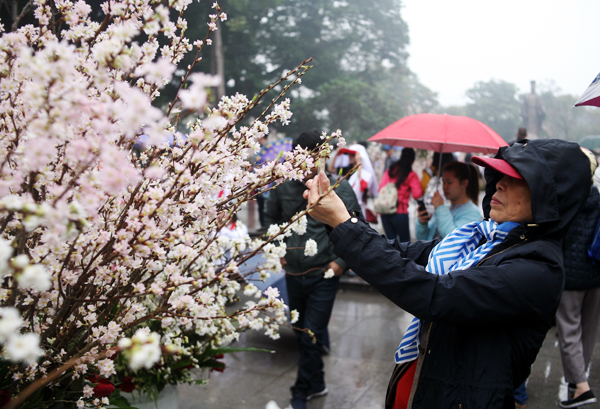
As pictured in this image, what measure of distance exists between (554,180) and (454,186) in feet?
7.12

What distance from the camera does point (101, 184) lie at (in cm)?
90

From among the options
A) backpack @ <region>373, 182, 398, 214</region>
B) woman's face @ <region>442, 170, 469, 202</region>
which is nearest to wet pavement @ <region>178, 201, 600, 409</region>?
backpack @ <region>373, 182, 398, 214</region>

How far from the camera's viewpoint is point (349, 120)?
1897 cm

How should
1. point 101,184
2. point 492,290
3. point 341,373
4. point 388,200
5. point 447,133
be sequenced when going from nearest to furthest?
point 101,184, point 492,290, point 447,133, point 341,373, point 388,200

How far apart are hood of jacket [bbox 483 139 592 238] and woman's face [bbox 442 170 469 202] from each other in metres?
2.08

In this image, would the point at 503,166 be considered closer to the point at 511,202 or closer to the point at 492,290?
the point at 511,202

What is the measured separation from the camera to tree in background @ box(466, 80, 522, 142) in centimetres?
2103

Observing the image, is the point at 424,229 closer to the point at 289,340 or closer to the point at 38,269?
the point at 289,340

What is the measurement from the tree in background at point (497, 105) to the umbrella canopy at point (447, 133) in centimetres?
1779

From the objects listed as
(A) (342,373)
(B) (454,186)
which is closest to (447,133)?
(B) (454,186)

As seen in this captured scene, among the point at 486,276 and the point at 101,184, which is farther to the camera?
the point at 486,276

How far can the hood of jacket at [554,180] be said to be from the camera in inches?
59.2

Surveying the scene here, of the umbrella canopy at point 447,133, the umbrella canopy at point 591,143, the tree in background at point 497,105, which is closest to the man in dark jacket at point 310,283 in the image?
the umbrella canopy at point 447,133

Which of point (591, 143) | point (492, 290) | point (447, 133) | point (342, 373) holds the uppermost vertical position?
point (591, 143)
